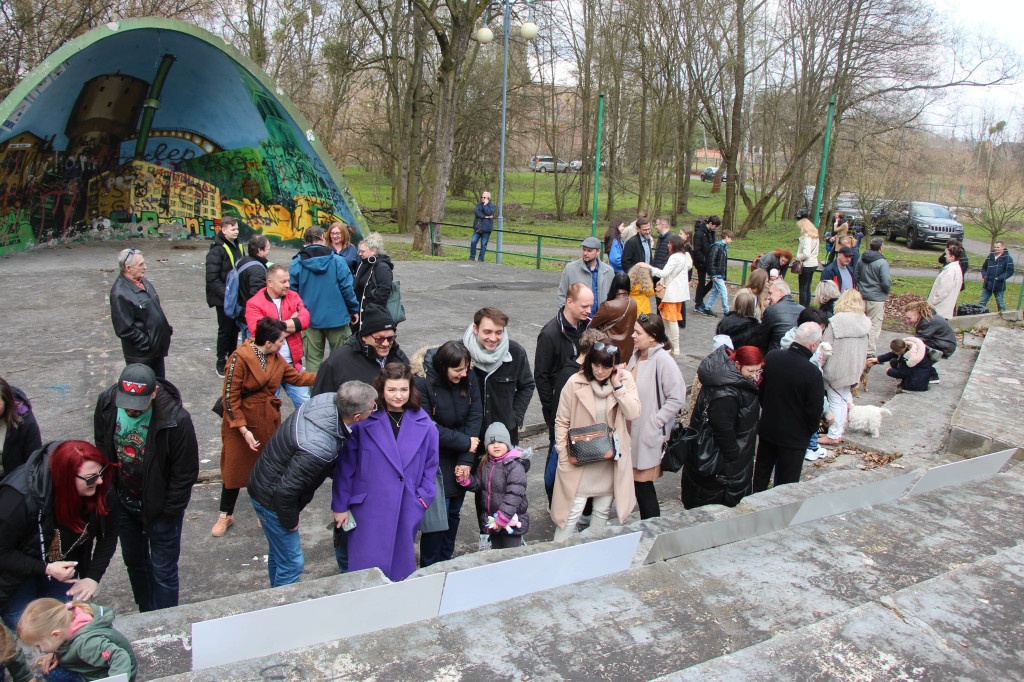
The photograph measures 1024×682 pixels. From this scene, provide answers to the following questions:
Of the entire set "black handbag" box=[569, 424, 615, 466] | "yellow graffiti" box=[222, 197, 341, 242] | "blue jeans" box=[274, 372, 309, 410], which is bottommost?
"blue jeans" box=[274, 372, 309, 410]

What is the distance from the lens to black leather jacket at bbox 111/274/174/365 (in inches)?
229

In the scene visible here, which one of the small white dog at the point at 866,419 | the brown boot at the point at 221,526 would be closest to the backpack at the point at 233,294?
the brown boot at the point at 221,526

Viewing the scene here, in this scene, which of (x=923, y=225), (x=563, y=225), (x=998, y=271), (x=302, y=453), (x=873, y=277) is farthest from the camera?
(x=563, y=225)

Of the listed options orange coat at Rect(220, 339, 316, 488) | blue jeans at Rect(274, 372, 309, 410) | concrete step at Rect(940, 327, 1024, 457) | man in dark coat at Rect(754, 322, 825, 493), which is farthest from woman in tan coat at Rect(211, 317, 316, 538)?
concrete step at Rect(940, 327, 1024, 457)

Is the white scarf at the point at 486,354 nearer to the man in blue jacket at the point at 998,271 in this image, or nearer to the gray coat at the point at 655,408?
the gray coat at the point at 655,408

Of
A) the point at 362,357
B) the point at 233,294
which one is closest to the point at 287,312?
the point at 233,294

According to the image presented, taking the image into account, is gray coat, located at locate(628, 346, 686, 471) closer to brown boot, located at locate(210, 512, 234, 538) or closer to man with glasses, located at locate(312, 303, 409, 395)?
man with glasses, located at locate(312, 303, 409, 395)

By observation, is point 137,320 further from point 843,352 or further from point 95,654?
point 843,352

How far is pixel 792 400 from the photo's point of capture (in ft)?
16.6

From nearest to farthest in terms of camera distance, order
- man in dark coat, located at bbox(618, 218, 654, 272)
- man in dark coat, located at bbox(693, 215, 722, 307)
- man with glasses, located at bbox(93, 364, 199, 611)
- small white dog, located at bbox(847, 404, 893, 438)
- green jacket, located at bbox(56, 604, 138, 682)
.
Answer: green jacket, located at bbox(56, 604, 138, 682)
man with glasses, located at bbox(93, 364, 199, 611)
small white dog, located at bbox(847, 404, 893, 438)
man in dark coat, located at bbox(618, 218, 654, 272)
man in dark coat, located at bbox(693, 215, 722, 307)

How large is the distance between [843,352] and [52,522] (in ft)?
19.6

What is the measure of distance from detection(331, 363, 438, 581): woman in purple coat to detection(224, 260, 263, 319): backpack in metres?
3.66

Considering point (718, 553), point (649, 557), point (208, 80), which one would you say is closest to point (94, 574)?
point (649, 557)

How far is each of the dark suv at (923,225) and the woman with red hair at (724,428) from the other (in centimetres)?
2197
